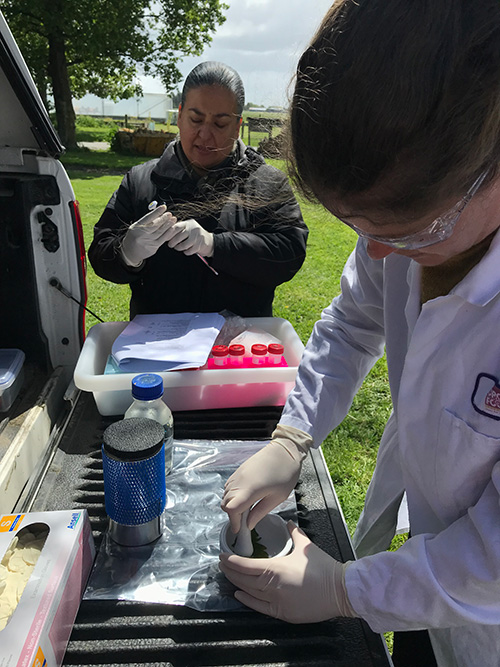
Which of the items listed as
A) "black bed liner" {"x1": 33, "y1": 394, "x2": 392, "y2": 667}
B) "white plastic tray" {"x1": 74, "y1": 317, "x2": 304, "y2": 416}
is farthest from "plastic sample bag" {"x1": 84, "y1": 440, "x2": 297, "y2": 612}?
"white plastic tray" {"x1": 74, "y1": 317, "x2": 304, "y2": 416}

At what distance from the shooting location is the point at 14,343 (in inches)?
59.0

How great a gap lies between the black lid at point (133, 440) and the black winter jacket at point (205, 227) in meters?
0.92

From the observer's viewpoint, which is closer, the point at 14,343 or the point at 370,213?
the point at 370,213

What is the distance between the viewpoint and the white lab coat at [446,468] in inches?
28.9

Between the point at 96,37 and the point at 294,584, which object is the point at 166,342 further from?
the point at 96,37

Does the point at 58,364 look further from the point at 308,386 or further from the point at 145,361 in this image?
the point at 308,386

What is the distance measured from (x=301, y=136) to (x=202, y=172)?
131 centimetres

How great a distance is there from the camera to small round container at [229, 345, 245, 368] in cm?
135

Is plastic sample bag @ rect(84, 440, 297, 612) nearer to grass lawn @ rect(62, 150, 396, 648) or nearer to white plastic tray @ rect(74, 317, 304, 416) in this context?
white plastic tray @ rect(74, 317, 304, 416)

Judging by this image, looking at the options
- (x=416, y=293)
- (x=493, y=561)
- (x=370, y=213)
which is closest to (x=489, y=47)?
(x=370, y=213)

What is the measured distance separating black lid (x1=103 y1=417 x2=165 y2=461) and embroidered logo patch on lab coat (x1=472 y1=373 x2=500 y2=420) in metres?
0.54

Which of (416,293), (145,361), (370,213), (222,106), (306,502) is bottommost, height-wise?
(306,502)

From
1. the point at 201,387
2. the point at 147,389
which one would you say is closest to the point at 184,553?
the point at 147,389

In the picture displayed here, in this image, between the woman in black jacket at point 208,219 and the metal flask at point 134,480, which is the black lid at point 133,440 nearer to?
the metal flask at point 134,480
